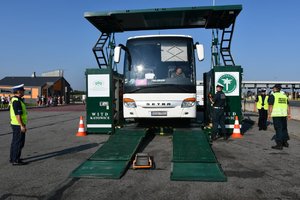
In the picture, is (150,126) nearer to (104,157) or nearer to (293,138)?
(104,157)

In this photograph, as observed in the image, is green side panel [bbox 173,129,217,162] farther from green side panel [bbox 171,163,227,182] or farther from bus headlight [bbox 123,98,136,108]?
bus headlight [bbox 123,98,136,108]

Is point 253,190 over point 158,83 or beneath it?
beneath

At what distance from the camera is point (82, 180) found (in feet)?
17.5

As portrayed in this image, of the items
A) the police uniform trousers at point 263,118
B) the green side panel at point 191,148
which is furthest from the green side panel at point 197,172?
the police uniform trousers at point 263,118

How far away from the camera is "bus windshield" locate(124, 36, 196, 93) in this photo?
Answer: 366 inches

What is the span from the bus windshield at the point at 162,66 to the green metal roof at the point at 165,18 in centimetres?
104

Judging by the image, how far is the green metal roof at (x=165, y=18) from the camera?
978 centimetres

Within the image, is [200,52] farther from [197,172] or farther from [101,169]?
[101,169]

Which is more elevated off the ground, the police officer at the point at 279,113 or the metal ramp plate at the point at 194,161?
the police officer at the point at 279,113

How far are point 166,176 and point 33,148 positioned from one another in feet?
15.4

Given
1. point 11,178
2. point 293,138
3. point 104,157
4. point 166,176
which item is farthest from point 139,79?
point 293,138

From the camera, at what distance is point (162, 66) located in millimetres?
9398

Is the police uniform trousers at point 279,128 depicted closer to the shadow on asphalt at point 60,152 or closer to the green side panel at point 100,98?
the shadow on asphalt at point 60,152

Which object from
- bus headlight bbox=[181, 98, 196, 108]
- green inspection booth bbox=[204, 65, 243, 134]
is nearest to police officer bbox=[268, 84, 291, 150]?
green inspection booth bbox=[204, 65, 243, 134]
